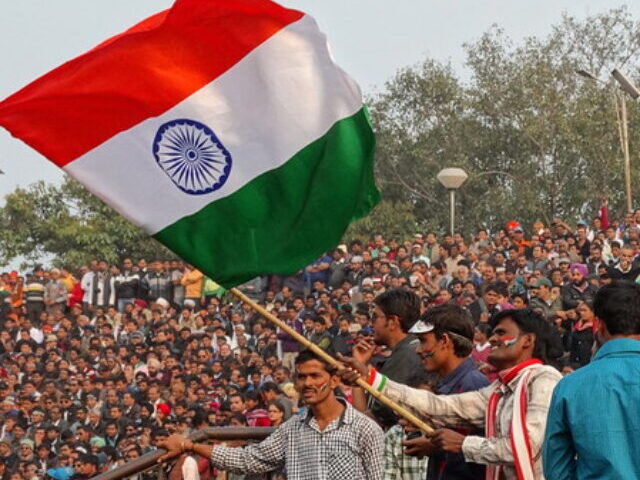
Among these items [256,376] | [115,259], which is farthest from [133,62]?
[115,259]

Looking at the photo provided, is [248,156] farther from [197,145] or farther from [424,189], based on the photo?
[424,189]

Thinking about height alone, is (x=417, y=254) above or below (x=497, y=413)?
above

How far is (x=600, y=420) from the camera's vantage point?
515 cm

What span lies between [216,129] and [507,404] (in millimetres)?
2276

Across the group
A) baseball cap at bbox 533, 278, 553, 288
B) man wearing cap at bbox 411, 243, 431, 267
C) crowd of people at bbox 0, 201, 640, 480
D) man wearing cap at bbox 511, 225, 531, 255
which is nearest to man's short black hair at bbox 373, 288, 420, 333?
crowd of people at bbox 0, 201, 640, 480

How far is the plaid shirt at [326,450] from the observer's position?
761 cm

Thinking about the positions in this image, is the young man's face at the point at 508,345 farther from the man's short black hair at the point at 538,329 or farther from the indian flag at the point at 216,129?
the indian flag at the point at 216,129

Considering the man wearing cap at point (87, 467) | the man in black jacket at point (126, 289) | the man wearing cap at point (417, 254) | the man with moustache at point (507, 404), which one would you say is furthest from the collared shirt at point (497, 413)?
the man in black jacket at point (126, 289)

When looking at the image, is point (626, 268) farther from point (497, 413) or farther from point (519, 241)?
point (497, 413)

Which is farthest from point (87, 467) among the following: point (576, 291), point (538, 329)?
point (538, 329)

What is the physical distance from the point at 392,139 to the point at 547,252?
88.8 feet

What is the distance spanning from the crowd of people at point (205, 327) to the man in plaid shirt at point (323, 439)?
7.79 ft

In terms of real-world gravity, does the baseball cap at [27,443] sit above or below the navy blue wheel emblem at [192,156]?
below

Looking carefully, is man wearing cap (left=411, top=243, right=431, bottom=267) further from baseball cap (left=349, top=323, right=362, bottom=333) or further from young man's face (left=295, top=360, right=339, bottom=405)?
young man's face (left=295, top=360, right=339, bottom=405)
